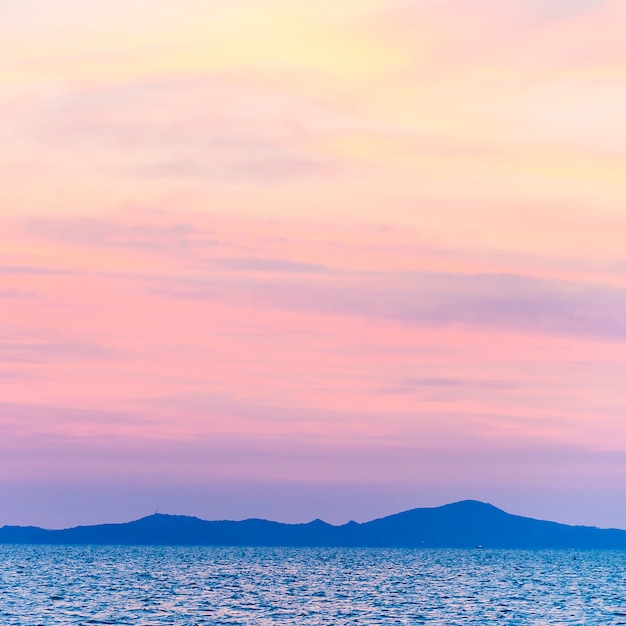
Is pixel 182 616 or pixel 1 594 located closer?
pixel 182 616

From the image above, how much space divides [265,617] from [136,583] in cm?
6798

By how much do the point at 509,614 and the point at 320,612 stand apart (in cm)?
2106

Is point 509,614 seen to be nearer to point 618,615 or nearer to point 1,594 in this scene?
point 618,615

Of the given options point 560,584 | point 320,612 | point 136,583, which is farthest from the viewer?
point 560,584

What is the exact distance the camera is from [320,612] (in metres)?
120

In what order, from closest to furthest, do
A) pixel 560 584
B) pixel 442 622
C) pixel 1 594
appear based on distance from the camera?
pixel 442 622, pixel 1 594, pixel 560 584

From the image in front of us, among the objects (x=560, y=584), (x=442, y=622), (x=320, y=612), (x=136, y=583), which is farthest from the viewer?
(x=560, y=584)

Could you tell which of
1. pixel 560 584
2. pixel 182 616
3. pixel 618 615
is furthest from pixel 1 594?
pixel 560 584

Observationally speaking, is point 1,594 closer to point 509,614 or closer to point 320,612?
point 320,612

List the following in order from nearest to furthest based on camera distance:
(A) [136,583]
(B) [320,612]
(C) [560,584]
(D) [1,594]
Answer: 1. (B) [320,612]
2. (D) [1,594]
3. (A) [136,583]
4. (C) [560,584]

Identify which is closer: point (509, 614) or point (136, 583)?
point (509, 614)

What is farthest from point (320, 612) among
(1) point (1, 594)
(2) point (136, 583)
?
(2) point (136, 583)

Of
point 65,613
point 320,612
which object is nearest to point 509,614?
point 320,612

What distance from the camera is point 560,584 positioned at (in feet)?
638
